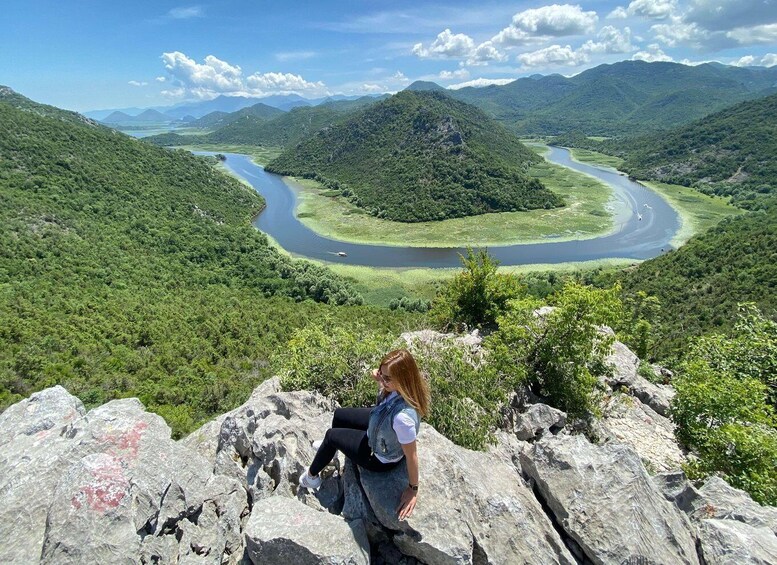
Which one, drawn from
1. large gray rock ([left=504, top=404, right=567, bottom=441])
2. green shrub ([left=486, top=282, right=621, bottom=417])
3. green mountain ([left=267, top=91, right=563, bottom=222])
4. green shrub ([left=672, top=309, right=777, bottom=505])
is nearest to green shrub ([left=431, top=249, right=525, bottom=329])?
green shrub ([left=486, top=282, right=621, bottom=417])

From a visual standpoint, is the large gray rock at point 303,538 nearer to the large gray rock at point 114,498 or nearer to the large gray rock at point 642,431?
the large gray rock at point 114,498

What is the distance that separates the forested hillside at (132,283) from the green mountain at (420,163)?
166 feet

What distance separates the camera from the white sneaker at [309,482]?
722 centimetres

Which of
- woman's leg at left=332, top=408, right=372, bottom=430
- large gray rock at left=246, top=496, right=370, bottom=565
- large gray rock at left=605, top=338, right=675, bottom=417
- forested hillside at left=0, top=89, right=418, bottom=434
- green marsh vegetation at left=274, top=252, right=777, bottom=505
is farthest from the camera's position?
forested hillside at left=0, top=89, right=418, bottom=434

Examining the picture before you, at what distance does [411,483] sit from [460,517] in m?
1.07

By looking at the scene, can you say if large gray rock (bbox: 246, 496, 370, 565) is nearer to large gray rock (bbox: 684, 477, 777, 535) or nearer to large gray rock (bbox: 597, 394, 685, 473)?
large gray rock (bbox: 684, 477, 777, 535)

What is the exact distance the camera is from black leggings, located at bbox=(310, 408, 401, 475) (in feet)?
22.0

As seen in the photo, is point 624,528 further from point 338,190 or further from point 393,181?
point 338,190

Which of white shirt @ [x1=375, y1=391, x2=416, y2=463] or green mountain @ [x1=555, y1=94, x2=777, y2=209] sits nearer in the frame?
white shirt @ [x1=375, y1=391, x2=416, y2=463]

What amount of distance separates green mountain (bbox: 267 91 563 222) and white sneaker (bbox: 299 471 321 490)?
107813 mm

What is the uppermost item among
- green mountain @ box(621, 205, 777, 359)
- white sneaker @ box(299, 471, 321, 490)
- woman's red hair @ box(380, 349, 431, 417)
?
woman's red hair @ box(380, 349, 431, 417)

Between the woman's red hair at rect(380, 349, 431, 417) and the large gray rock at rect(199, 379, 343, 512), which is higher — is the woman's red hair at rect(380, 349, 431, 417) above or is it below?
above

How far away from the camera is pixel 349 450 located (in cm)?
677

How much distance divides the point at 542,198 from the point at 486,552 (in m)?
128
